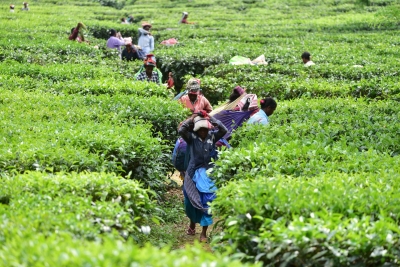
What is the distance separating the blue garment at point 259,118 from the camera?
Answer: 31.4 ft

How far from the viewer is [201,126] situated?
825cm

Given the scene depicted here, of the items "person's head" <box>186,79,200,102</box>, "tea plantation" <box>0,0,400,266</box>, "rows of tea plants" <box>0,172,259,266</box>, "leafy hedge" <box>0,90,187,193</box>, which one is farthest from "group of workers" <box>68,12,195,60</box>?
"rows of tea plants" <box>0,172,259,266</box>

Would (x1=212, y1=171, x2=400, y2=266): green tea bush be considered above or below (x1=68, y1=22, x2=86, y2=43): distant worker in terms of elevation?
above

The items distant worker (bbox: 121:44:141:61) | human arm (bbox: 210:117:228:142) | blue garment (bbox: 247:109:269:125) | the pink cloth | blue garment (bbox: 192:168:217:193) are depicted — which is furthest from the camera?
the pink cloth

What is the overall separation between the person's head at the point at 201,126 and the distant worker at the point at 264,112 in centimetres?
138

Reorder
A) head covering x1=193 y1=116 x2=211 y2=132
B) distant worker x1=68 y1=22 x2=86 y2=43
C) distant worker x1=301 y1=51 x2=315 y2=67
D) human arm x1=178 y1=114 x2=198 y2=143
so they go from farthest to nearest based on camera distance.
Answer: distant worker x1=68 y1=22 x2=86 y2=43 → distant worker x1=301 y1=51 x2=315 y2=67 → human arm x1=178 y1=114 x2=198 y2=143 → head covering x1=193 y1=116 x2=211 y2=132

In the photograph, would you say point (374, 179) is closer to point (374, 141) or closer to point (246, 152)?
point (246, 152)

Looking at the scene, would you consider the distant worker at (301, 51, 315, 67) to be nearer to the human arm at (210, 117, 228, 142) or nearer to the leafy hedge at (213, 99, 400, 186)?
the leafy hedge at (213, 99, 400, 186)

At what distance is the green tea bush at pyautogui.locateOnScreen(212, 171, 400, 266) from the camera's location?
4773mm

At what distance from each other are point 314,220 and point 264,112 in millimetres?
5019

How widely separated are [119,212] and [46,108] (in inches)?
189

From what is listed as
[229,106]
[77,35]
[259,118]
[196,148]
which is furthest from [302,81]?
[77,35]

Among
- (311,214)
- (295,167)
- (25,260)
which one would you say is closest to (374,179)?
(295,167)

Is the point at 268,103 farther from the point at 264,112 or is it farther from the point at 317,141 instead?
the point at 317,141
